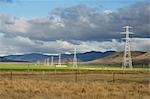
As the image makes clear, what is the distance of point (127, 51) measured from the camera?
337 feet

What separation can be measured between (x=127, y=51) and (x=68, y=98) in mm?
81826

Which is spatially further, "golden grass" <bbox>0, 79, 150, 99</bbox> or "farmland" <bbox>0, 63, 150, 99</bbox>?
"farmland" <bbox>0, 63, 150, 99</bbox>

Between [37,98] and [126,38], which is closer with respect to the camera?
[37,98]

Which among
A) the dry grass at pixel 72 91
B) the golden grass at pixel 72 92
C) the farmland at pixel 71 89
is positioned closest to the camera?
the golden grass at pixel 72 92

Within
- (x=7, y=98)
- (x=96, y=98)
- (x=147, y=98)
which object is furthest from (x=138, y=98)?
(x=7, y=98)

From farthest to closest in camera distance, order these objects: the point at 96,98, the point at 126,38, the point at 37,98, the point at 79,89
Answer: the point at 126,38
the point at 79,89
the point at 96,98
the point at 37,98

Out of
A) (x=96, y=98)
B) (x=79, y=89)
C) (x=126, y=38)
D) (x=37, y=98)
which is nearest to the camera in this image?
(x=37, y=98)

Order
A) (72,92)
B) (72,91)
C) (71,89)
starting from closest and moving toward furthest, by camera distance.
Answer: (72,92) → (72,91) → (71,89)

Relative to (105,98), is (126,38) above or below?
above

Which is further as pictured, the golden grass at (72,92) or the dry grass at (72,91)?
the dry grass at (72,91)

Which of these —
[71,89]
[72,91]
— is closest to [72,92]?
[72,91]

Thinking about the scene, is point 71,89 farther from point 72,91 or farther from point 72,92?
point 72,92

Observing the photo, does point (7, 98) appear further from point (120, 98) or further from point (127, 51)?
point (127, 51)

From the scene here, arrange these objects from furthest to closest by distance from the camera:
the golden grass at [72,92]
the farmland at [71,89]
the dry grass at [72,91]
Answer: the farmland at [71,89] → the dry grass at [72,91] → the golden grass at [72,92]
